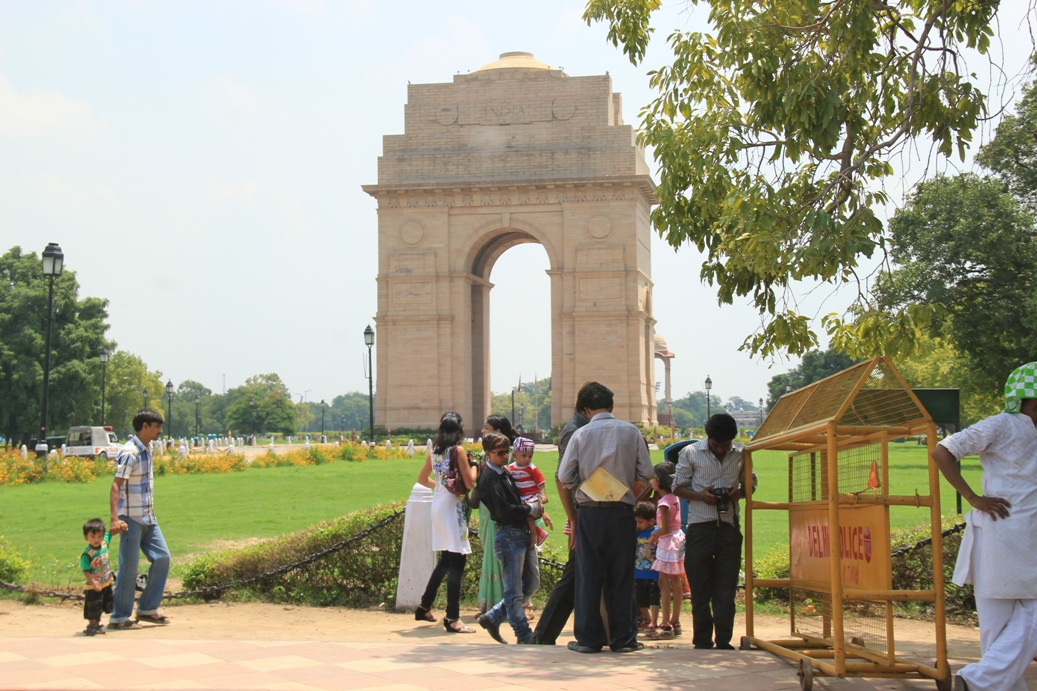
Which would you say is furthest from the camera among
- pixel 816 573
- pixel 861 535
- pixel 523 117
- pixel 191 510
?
pixel 523 117

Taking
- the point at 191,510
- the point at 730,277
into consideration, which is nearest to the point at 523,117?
the point at 191,510

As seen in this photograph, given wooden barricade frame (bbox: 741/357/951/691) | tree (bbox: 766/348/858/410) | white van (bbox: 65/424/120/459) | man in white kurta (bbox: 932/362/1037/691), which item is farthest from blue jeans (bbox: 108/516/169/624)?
tree (bbox: 766/348/858/410)

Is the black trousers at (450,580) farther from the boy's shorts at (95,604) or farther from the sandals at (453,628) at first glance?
the boy's shorts at (95,604)

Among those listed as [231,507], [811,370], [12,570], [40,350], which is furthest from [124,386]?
[12,570]

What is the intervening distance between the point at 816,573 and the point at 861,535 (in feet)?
1.59

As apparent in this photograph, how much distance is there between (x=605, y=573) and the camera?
21.9 ft

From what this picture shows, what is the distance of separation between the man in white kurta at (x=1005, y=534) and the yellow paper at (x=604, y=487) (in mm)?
1817

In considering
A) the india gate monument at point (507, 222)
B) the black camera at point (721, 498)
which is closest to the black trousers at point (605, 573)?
the black camera at point (721, 498)

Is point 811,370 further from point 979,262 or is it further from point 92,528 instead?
point 92,528

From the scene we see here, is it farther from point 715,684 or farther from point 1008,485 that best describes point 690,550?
point 1008,485

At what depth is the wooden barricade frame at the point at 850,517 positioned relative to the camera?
5.57m

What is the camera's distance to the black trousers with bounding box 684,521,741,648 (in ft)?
22.6

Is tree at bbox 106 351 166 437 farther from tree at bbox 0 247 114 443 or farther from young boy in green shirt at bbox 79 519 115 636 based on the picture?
young boy in green shirt at bbox 79 519 115 636

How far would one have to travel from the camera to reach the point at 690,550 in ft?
22.9
